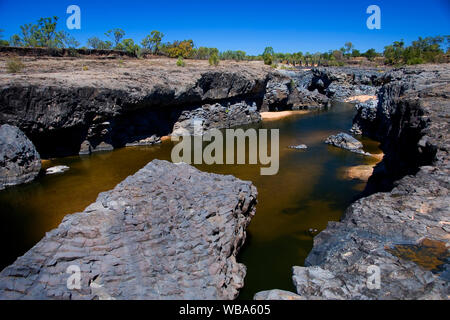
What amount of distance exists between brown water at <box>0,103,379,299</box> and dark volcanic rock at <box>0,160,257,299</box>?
5.07 feet

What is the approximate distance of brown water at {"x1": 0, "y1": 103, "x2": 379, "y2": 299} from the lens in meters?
10.2

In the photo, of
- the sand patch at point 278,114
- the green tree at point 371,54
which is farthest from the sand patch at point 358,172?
the green tree at point 371,54

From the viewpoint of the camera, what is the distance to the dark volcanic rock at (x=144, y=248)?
5699mm

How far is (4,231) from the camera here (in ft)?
38.7

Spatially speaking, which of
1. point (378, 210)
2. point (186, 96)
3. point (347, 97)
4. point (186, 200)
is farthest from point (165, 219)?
point (347, 97)

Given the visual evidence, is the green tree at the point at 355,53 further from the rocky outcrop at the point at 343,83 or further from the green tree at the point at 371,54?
the rocky outcrop at the point at 343,83

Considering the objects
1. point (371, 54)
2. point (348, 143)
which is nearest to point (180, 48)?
point (348, 143)

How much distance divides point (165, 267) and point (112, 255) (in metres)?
1.22

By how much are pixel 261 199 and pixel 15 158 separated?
13.6m

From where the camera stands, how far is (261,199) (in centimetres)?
1440

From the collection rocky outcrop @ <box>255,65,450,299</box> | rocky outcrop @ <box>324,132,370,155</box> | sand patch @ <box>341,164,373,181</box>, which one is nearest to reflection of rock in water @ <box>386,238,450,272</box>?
rocky outcrop @ <box>255,65,450,299</box>

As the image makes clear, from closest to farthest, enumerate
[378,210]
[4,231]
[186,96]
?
[378,210] < [4,231] < [186,96]
